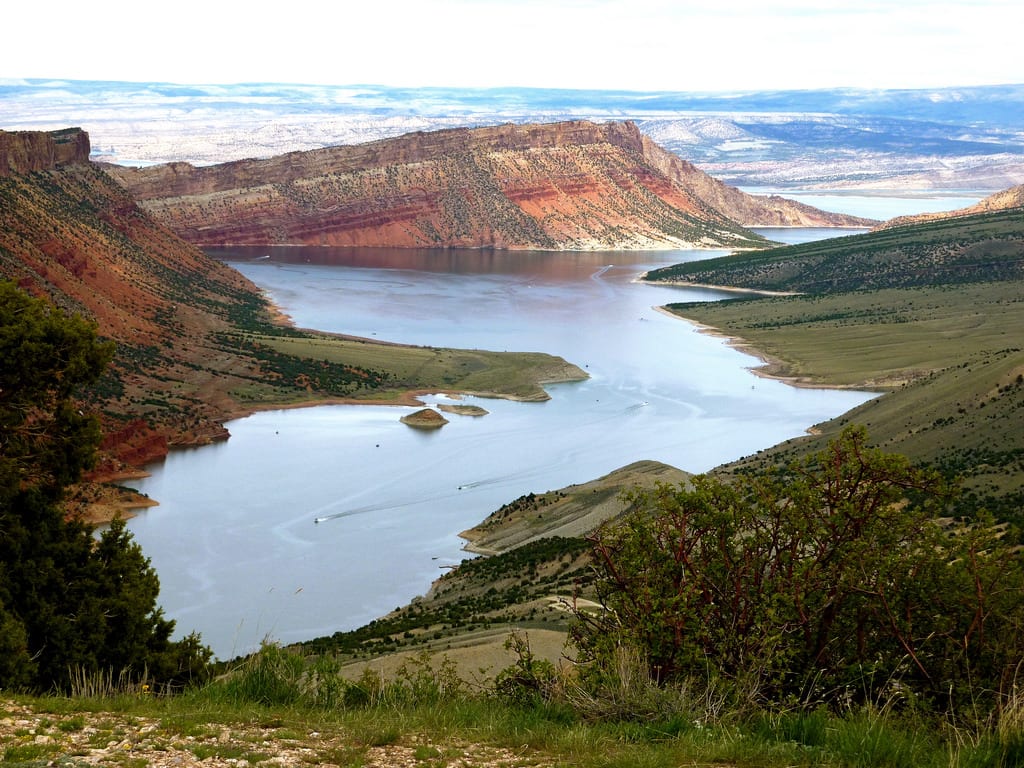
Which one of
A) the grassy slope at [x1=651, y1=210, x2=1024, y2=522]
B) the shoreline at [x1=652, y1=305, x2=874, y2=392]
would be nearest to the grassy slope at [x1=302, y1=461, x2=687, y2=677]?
the grassy slope at [x1=651, y1=210, x2=1024, y2=522]

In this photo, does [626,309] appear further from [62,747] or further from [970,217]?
[62,747]

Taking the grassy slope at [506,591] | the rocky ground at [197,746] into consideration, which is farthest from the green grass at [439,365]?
the rocky ground at [197,746]

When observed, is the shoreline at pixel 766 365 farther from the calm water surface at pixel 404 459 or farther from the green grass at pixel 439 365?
the green grass at pixel 439 365

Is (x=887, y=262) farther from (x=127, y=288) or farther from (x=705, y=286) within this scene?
(x=127, y=288)

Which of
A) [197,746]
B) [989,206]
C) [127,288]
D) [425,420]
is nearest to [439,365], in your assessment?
[425,420]

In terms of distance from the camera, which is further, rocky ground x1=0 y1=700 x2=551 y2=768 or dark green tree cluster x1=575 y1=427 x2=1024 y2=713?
dark green tree cluster x1=575 y1=427 x2=1024 y2=713

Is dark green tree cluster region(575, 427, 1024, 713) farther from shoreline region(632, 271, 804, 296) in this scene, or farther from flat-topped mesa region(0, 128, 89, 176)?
shoreline region(632, 271, 804, 296)
